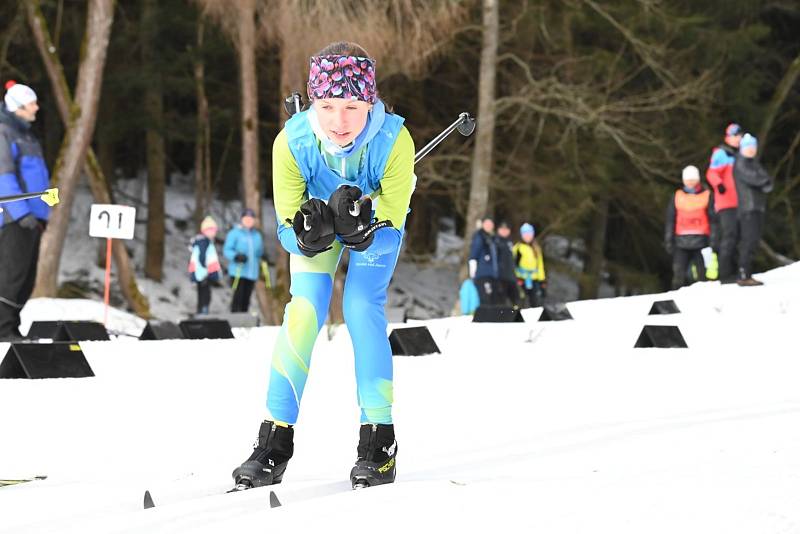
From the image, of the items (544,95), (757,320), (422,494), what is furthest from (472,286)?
(422,494)

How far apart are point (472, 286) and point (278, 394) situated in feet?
49.6

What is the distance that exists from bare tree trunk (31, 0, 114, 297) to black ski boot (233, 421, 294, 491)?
47.1ft

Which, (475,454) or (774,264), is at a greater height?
(774,264)

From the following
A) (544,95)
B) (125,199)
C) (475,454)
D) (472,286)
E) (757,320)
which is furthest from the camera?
(125,199)

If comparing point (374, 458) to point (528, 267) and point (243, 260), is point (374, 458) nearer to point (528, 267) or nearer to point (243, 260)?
point (243, 260)

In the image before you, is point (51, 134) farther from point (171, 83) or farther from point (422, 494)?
point (422, 494)

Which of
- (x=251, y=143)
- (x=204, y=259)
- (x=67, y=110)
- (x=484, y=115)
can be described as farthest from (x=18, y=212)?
(x=484, y=115)

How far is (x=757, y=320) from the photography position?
31.0 ft

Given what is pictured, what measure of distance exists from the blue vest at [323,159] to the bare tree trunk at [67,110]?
49.0ft

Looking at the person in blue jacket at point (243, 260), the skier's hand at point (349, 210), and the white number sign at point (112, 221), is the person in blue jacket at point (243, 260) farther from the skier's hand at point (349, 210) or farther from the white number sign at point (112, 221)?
the skier's hand at point (349, 210)

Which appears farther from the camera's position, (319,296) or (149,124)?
(149,124)

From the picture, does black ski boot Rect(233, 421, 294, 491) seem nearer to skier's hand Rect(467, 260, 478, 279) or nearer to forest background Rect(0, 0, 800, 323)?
skier's hand Rect(467, 260, 478, 279)

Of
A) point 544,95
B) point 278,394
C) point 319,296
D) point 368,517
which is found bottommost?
point 368,517

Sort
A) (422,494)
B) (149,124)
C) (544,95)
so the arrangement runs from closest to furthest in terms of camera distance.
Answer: (422,494) < (544,95) < (149,124)
